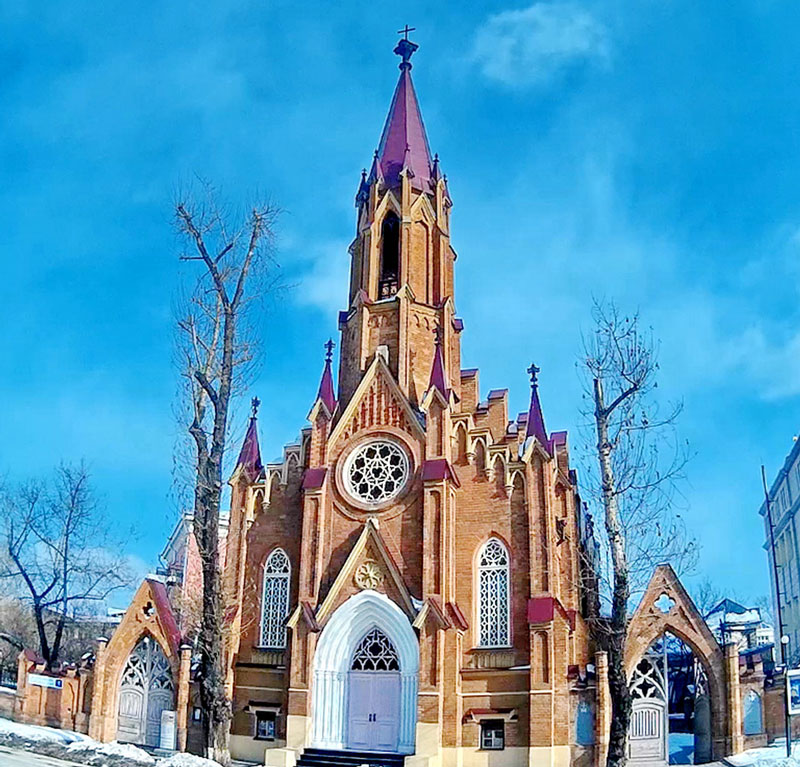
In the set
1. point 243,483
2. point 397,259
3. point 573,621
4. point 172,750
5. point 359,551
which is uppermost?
point 397,259

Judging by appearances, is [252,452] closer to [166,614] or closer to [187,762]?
[166,614]

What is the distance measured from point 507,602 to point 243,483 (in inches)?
404

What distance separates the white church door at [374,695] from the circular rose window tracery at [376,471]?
4.25 metres

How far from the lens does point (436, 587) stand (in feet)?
89.3

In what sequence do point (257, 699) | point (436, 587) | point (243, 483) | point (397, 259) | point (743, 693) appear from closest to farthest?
point (743, 693)
point (436, 587)
point (257, 699)
point (243, 483)
point (397, 259)

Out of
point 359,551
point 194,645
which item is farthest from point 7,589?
point 359,551

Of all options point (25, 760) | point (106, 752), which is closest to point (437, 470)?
point (106, 752)

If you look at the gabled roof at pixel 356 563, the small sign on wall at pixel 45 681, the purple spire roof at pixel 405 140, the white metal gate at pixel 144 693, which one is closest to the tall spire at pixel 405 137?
the purple spire roof at pixel 405 140

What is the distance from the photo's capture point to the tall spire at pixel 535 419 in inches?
1156

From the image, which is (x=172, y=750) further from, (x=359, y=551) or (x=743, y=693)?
(x=743, y=693)

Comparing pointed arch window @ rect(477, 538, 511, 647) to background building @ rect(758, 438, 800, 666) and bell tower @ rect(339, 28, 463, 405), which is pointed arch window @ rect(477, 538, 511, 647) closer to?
bell tower @ rect(339, 28, 463, 405)

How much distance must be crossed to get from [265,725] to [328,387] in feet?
36.7

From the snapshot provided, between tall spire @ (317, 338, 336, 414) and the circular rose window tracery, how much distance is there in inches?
80.6

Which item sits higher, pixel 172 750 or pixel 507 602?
pixel 507 602
